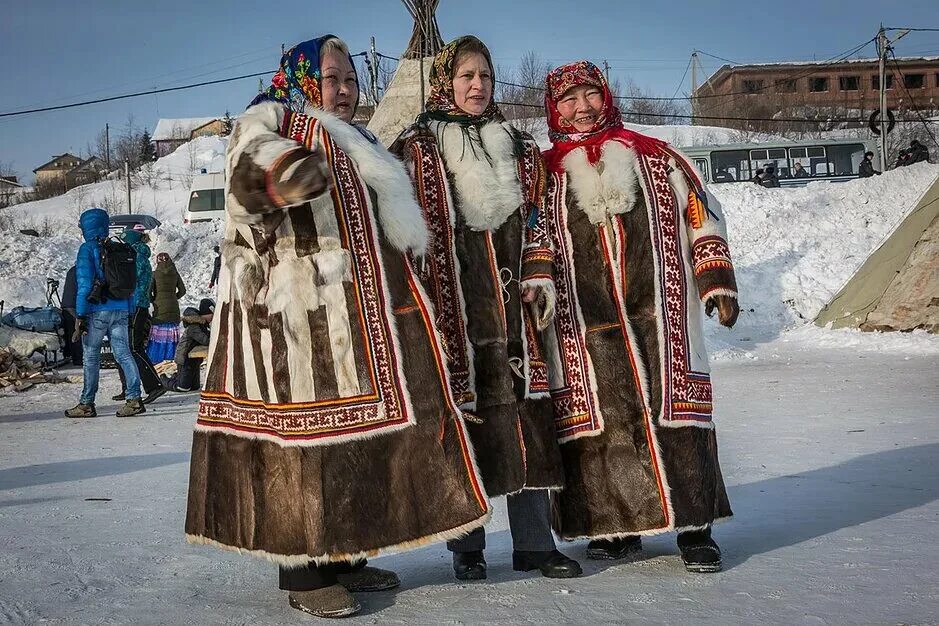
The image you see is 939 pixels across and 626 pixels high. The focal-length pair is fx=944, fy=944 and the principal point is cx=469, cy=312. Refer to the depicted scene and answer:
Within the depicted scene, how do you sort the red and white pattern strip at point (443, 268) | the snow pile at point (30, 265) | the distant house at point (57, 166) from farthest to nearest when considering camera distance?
the distant house at point (57, 166), the snow pile at point (30, 265), the red and white pattern strip at point (443, 268)

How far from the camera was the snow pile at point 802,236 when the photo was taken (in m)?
14.6

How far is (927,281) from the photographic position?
11.0 metres

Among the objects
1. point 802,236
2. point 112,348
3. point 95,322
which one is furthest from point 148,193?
point 95,322

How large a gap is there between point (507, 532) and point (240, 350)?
1613 millimetres

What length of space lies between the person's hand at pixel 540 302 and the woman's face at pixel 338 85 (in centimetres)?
82

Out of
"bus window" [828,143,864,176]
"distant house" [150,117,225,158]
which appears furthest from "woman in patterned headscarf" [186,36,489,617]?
"distant house" [150,117,225,158]

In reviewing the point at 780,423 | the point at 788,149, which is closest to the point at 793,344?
the point at 780,423

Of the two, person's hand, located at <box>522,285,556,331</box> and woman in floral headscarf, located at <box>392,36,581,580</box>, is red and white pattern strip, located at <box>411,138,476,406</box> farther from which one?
person's hand, located at <box>522,285,556,331</box>

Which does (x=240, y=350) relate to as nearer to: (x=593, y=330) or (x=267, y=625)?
(x=267, y=625)

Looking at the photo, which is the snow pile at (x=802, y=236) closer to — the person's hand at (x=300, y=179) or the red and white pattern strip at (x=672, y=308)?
the red and white pattern strip at (x=672, y=308)

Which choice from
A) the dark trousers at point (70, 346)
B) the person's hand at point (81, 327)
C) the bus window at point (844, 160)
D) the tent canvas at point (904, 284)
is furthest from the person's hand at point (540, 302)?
the bus window at point (844, 160)

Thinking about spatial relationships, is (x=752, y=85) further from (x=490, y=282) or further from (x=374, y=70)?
(x=490, y=282)

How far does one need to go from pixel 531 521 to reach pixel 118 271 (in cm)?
545

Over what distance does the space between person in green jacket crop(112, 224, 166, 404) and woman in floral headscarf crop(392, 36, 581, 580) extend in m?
5.97
